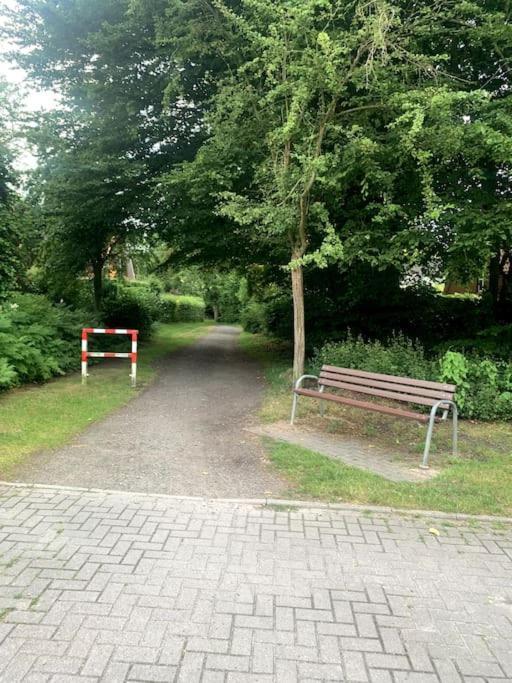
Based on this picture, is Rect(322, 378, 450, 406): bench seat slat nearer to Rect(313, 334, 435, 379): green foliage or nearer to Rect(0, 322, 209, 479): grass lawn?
Rect(313, 334, 435, 379): green foliage

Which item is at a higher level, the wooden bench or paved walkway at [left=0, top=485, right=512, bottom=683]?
the wooden bench

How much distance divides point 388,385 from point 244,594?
12.9 feet

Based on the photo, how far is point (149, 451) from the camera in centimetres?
586

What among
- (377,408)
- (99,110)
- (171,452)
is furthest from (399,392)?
(99,110)

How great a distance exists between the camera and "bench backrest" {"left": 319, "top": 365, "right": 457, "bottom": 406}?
19.2 feet

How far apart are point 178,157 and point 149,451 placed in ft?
30.7

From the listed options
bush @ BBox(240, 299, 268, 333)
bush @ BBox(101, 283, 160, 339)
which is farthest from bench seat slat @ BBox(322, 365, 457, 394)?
bush @ BBox(240, 299, 268, 333)

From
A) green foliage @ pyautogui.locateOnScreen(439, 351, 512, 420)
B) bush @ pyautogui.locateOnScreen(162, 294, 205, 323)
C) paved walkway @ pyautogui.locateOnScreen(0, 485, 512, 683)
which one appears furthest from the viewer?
bush @ pyautogui.locateOnScreen(162, 294, 205, 323)

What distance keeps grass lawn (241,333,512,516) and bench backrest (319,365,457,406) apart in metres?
0.64

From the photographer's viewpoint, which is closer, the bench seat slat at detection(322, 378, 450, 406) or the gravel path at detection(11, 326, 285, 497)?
the gravel path at detection(11, 326, 285, 497)

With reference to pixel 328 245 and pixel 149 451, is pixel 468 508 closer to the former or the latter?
pixel 149 451

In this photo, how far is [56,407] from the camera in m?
7.83

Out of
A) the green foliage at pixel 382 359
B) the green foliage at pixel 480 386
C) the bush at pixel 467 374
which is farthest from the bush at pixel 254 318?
the green foliage at pixel 480 386

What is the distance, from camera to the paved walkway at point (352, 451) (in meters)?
5.29
